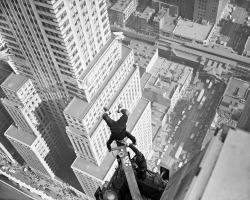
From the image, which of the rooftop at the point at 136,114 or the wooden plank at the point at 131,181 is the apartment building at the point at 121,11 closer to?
the rooftop at the point at 136,114

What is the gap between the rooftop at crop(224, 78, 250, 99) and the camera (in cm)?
11162

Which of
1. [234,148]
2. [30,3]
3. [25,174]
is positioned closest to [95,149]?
[30,3]

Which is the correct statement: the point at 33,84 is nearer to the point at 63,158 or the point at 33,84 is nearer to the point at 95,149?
the point at 95,149

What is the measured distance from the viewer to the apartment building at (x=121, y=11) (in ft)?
495

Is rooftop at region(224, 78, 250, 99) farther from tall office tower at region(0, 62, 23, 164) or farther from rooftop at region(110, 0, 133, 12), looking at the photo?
tall office tower at region(0, 62, 23, 164)

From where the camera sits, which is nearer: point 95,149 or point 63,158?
point 95,149

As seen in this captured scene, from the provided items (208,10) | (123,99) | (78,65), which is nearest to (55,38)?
(78,65)

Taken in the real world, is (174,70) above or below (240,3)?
below

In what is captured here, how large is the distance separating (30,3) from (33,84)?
27271 mm

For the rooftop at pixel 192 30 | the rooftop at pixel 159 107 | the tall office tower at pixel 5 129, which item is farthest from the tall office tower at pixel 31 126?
the rooftop at pixel 192 30

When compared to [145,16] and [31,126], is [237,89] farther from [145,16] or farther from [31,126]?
[31,126]

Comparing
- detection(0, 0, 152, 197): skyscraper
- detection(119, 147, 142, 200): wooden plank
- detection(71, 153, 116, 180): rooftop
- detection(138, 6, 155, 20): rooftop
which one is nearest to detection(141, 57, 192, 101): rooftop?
detection(138, 6, 155, 20): rooftop

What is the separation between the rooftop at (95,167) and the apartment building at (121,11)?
89497 mm

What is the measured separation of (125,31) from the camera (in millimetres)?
151125
